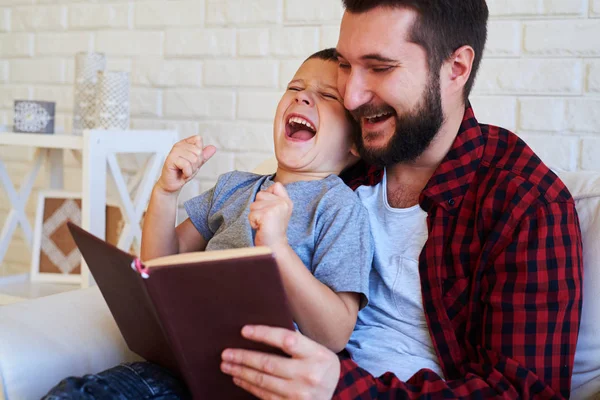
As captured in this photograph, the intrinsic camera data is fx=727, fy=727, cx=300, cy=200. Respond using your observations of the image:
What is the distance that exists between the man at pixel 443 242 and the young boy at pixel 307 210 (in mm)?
65

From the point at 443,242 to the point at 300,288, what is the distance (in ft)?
0.92

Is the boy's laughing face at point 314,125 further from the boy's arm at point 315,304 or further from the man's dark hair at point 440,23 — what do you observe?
the boy's arm at point 315,304

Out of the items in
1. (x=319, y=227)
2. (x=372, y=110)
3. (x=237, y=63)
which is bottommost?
(x=319, y=227)

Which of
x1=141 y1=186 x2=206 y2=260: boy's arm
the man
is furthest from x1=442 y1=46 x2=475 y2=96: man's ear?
x1=141 y1=186 x2=206 y2=260: boy's arm

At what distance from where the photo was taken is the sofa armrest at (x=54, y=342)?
3.65 ft

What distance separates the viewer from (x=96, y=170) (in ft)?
6.87

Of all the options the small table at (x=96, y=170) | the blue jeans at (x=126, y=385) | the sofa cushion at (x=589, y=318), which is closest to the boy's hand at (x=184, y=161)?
the blue jeans at (x=126, y=385)

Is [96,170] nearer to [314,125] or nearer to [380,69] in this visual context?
[314,125]

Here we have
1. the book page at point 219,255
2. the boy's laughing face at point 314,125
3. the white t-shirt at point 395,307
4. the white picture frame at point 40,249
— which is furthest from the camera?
the white picture frame at point 40,249

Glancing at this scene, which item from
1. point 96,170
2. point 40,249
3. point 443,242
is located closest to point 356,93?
point 443,242

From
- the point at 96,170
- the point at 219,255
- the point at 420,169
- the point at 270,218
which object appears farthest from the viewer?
the point at 96,170

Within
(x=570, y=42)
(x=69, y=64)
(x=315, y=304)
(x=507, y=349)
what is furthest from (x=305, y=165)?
(x=69, y=64)

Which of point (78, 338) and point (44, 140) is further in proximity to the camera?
point (44, 140)

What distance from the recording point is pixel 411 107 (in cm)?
128
